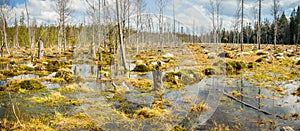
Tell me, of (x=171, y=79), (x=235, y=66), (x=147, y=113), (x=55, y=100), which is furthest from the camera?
(x=235, y=66)

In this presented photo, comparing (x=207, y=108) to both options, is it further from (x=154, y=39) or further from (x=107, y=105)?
(x=107, y=105)

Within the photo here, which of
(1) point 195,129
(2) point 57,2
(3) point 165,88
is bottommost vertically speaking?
(1) point 195,129

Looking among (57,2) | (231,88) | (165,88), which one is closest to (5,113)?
(165,88)

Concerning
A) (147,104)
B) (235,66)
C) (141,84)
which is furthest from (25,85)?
(235,66)

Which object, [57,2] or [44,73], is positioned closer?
[44,73]

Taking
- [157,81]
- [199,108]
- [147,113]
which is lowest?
[199,108]

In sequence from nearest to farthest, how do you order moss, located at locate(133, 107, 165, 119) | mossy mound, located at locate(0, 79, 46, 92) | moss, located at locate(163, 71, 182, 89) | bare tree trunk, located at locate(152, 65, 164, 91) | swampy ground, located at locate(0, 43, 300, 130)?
swampy ground, located at locate(0, 43, 300, 130), moss, located at locate(133, 107, 165, 119), moss, located at locate(163, 71, 182, 89), bare tree trunk, located at locate(152, 65, 164, 91), mossy mound, located at locate(0, 79, 46, 92)

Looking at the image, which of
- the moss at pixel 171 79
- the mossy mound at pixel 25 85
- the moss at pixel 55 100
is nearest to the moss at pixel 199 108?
the moss at pixel 171 79

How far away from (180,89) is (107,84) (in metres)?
1.81

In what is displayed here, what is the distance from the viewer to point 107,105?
5023mm

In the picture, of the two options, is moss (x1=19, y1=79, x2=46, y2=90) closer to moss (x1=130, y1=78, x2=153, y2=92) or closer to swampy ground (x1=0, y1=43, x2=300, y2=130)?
swampy ground (x1=0, y1=43, x2=300, y2=130)

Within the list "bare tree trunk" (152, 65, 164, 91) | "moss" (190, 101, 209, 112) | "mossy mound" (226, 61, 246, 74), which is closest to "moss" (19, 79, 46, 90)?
"bare tree trunk" (152, 65, 164, 91)

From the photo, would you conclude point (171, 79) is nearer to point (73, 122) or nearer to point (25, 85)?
point (73, 122)

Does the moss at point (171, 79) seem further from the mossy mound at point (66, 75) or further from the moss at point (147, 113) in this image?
the mossy mound at point (66, 75)
